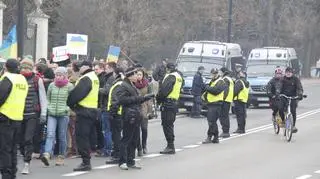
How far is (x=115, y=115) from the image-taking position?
14008mm

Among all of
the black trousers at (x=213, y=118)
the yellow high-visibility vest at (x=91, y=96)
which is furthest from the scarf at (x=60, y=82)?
the black trousers at (x=213, y=118)

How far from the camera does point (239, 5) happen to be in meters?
67.4

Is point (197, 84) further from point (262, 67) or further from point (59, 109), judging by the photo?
point (59, 109)

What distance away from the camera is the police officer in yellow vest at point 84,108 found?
13.3 meters

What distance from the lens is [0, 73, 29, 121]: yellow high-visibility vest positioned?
1134 centimetres

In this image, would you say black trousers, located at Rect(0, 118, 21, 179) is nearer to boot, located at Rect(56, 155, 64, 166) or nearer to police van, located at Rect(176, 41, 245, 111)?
boot, located at Rect(56, 155, 64, 166)

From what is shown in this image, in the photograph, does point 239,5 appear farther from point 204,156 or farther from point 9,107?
point 9,107

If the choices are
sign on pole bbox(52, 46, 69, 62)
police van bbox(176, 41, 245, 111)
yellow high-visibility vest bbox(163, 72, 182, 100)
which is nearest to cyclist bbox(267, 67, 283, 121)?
yellow high-visibility vest bbox(163, 72, 182, 100)

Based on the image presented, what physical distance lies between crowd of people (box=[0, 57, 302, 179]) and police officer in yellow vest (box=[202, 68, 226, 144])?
241cm

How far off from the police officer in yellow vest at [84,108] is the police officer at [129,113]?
0.52 m

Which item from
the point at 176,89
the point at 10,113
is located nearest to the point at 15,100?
the point at 10,113

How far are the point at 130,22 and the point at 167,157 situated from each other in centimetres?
3538

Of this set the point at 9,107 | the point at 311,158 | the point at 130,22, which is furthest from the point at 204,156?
the point at 130,22

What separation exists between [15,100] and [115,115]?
2.89 m
